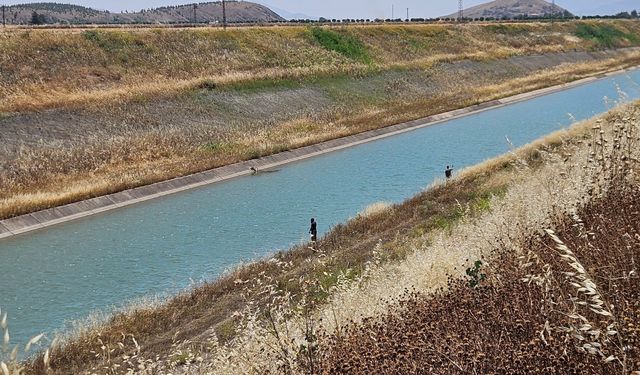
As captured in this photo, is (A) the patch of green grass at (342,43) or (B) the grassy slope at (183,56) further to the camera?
(A) the patch of green grass at (342,43)

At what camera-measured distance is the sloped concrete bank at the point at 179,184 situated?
24.6m

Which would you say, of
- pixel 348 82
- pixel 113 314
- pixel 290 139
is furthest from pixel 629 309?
pixel 348 82

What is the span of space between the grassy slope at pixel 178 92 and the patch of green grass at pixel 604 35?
40.8m

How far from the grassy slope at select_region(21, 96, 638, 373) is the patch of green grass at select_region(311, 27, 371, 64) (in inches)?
1679

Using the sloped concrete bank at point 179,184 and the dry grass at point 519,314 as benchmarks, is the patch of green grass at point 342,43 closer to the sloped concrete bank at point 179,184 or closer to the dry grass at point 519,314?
the sloped concrete bank at point 179,184

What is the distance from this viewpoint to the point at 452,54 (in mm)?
78000

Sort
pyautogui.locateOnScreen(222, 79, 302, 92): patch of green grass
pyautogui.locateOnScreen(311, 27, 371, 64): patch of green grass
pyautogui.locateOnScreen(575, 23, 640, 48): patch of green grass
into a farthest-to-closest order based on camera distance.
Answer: pyautogui.locateOnScreen(575, 23, 640, 48): patch of green grass < pyautogui.locateOnScreen(311, 27, 371, 64): patch of green grass < pyautogui.locateOnScreen(222, 79, 302, 92): patch of green grass

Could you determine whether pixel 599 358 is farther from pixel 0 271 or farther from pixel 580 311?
pixel 0 271

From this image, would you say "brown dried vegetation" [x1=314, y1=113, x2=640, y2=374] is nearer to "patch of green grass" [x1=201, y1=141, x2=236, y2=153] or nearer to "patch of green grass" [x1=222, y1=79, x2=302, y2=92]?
"patch of green grass" [x1=201, y1=141, x2=236, y2=153]

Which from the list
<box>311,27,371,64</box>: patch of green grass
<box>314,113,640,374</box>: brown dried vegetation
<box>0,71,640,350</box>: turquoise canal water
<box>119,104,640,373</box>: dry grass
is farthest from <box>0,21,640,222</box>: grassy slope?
<box>314,113,640,374</box>: brown dried vegetation

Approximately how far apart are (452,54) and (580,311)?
250 feet

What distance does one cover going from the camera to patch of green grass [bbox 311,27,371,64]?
66.2 meters

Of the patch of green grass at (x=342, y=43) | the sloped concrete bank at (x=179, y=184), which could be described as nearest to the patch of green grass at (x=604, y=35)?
the patch of green grass at (x=342, y=43)

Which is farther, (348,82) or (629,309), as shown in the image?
(348,82)
